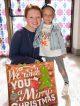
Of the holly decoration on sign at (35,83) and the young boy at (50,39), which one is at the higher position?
the young boy at (50,39)

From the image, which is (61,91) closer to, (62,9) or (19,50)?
(19,50)

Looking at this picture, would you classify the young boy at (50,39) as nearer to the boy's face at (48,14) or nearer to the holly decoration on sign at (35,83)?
the boy's face at (48,14)

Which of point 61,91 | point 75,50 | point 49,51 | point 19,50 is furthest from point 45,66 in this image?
point 75,50

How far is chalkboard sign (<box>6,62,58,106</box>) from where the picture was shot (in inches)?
59.6

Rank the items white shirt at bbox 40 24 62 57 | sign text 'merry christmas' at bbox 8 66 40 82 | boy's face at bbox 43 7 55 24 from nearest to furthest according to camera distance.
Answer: sign text 'merry christmas' at bbox 8 66 40 82 → boy's face at bbox 43 7 55 24 → white shirt at bbox 40 24 62 57

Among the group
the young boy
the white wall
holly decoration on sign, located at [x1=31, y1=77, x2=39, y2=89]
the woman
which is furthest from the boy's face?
the white wall

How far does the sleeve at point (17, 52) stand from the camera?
5.28ft

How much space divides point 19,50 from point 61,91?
3.69 ft

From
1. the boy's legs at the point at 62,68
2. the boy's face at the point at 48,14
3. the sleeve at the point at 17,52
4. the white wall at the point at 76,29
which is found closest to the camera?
the sleeve at the point at 17,52

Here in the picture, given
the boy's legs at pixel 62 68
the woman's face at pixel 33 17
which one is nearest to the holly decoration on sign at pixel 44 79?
the woman's face at pixel 33 17

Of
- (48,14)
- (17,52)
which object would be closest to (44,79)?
(17,52)

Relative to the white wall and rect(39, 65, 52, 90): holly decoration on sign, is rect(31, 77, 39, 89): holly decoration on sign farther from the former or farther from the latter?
the white wall

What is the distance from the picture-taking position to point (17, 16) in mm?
4008

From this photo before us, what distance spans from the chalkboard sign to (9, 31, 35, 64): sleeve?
109 mm
